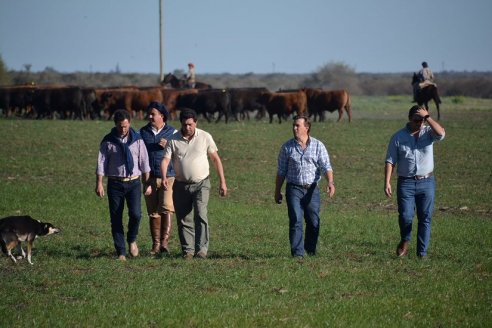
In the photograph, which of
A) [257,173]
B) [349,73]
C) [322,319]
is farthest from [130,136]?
[349,73]

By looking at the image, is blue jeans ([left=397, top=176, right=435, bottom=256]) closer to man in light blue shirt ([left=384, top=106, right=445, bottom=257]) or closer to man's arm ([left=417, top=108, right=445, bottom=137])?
man in light blue shirt ([left=384, top=106, right=445, bottom=257])

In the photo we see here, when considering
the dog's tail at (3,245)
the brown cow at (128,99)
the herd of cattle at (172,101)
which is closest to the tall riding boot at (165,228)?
the dog's tail at (3,245)

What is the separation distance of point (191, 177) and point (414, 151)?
295 cm

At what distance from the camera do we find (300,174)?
12.6 m

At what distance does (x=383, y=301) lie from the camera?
9.99 metres

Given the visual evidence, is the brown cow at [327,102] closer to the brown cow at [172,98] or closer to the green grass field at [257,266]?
the brown cow at [172,98]

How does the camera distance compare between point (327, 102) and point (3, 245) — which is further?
point (327, 102)

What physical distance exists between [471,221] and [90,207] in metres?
7.26

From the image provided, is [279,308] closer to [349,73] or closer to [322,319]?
[322,319]

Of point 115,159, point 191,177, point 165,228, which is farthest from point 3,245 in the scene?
point 191,177

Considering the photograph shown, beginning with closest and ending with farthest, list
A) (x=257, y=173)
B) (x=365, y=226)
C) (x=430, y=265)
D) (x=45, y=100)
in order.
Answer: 1. (x=430, y=265)
2. (x=365, y=226)
3. (x=257, y=173)
4. (x=45, y=100)

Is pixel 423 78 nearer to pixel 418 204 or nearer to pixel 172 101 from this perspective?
pixel 172 101

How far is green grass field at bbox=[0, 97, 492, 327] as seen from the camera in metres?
9.45

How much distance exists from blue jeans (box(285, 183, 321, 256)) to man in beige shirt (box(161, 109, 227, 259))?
0.96m
